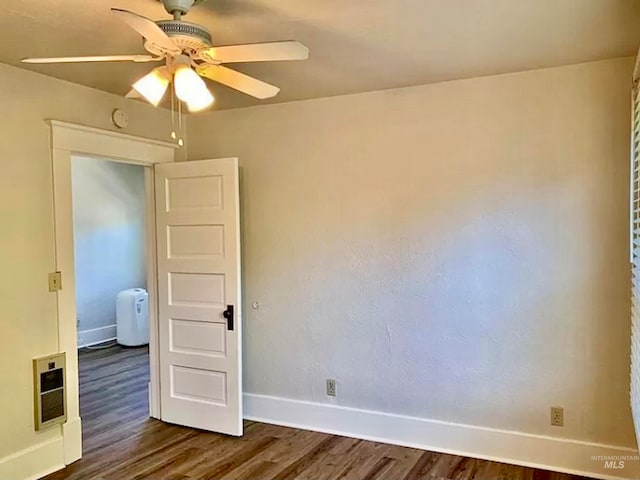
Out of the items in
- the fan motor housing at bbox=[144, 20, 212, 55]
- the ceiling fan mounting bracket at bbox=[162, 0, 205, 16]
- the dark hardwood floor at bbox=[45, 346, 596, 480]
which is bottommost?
the dark hardwood floor at bbox=[45, 346, 596, 480]

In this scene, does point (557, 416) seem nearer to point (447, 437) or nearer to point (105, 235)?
point (447, 437)

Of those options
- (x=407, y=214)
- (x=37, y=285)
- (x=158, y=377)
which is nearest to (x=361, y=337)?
(x=407, y=214)

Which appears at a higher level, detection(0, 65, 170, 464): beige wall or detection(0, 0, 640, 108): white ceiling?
detection(0, 0, 640, 108): white ceiling

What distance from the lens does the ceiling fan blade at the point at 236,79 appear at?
2.28 metres

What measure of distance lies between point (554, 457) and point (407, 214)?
1.75m

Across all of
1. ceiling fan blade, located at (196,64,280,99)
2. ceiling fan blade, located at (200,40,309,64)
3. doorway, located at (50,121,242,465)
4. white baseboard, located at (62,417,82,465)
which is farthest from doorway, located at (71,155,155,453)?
ceiling fan blade, located at (200,40,309,64)

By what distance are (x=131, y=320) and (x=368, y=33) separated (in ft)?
17.0

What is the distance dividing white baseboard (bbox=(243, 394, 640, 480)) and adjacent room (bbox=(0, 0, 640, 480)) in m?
0.01

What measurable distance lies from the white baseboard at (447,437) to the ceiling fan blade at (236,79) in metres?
2.37

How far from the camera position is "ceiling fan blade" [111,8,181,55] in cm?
167

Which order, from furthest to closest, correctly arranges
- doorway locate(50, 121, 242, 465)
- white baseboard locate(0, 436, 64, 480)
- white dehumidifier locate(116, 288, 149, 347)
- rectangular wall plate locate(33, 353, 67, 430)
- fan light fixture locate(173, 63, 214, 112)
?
white dehumidifier locate(116, 288, 149, 347)
doorway locate(50, 121, 242, 465)
rectangular wall plate locate(33, 353, 67, 430)
white baseboard locate(0, 436, 64, 480)
fan light fixture locate(173, 63, 214, 112)

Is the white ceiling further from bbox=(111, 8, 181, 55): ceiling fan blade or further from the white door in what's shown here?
the white door

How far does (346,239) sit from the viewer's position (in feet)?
12.1

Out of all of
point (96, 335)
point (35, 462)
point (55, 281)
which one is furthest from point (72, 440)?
point (96, 335)
